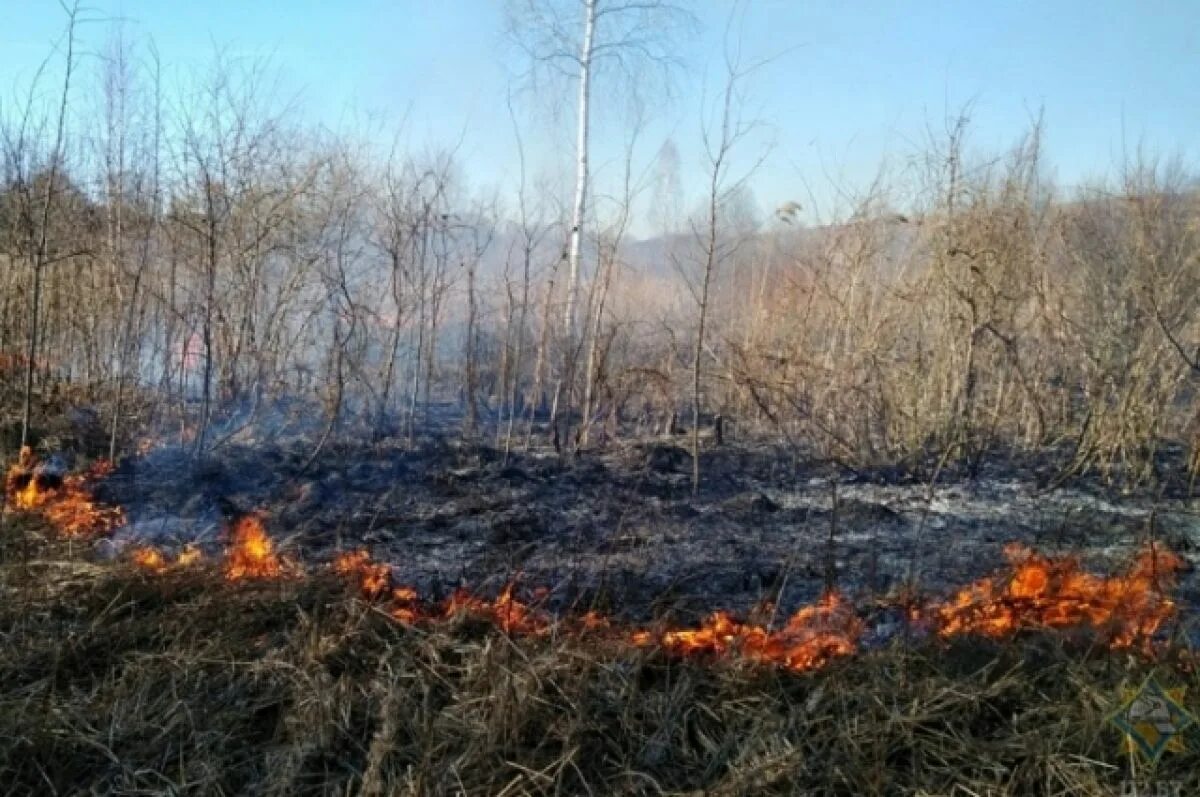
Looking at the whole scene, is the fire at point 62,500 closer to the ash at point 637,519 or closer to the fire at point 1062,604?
the ash at point 637,519

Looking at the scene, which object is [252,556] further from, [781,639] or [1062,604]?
[1062,604]

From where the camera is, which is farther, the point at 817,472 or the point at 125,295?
the point at 125,295

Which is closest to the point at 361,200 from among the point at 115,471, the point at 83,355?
the point at 83,355

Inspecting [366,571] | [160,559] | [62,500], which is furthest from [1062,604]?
[62,500]

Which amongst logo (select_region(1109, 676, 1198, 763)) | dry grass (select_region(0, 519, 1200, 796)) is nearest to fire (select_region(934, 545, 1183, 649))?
dry grass (select_region(0, 519, 1200, 796))

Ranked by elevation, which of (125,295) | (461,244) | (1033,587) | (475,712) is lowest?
(475,712)

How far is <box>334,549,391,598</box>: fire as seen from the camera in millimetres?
3717

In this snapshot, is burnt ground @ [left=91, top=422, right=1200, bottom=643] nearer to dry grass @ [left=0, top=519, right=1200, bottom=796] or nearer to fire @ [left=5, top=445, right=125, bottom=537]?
fire @ [left=5, top=445, right=125, bottom=537]

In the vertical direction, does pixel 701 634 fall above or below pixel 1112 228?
below

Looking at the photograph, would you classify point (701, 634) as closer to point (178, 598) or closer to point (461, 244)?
point (178, 598)

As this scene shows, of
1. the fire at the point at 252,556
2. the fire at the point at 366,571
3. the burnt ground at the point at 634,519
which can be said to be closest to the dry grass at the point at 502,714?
the fire at the point at 366,571

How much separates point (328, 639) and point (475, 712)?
72 centimetres

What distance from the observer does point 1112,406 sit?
267 inches

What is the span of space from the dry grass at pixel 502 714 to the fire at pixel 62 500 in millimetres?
1310
